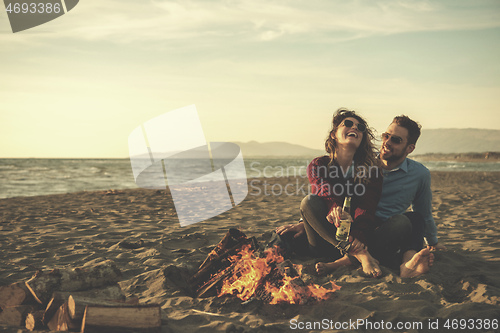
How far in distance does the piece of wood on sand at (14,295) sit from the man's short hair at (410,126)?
3889mm

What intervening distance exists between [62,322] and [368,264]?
2830mm

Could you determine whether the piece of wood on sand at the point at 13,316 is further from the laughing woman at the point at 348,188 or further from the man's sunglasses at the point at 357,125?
the man's sunglasses at the point at 357,125

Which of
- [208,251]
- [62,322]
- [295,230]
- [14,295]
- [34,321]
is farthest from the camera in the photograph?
[208,251]

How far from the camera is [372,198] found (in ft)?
12.6

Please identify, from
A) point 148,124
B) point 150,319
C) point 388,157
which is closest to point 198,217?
point 148,124

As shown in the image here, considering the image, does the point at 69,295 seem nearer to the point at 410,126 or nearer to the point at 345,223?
the point at 345,223

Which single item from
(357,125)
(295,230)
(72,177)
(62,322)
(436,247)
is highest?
(357,125)

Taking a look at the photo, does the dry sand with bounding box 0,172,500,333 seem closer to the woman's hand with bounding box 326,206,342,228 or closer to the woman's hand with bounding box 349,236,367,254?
the woman's hand with bounding box 349,236,367,254

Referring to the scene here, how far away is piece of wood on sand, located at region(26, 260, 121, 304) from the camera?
312cm

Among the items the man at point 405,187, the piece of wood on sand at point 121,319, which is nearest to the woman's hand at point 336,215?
the man at point 405,187

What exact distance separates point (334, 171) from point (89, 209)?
733 centimetres

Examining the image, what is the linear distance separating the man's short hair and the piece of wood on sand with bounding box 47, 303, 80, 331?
352 centimetres

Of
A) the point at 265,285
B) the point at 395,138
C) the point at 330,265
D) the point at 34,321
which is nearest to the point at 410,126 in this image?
the point at 395,138

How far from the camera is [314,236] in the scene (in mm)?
4242
